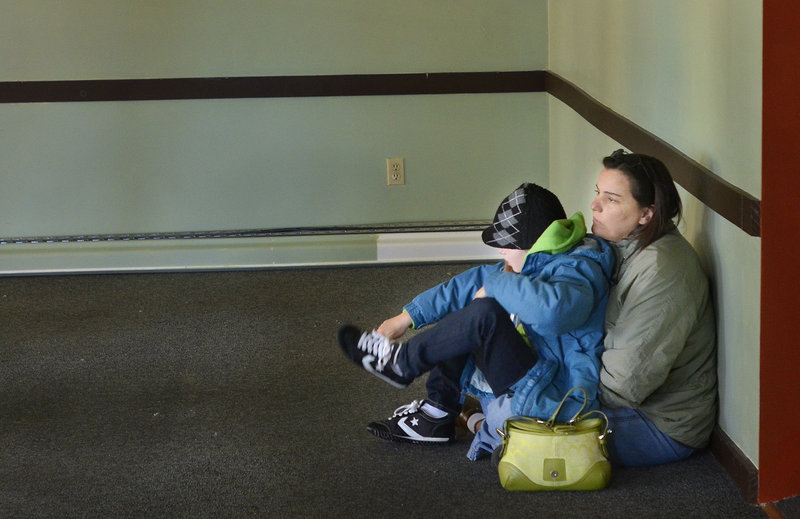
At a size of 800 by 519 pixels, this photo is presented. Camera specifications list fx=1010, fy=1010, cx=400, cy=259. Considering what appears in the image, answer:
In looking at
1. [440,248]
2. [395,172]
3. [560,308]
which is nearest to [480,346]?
[560,308]

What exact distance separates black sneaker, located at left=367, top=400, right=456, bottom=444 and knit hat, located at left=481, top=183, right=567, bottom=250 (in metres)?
0.47

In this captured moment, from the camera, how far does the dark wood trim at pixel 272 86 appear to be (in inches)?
176

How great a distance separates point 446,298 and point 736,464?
0.79 m

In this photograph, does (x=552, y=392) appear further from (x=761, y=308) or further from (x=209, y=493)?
(x=209, y=493)

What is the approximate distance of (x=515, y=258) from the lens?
2471mm

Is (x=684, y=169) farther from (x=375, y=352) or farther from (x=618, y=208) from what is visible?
(x=375, y=352)

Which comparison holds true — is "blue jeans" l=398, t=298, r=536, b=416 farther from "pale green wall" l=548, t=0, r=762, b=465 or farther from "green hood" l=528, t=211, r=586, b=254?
"pale green wall" l=548, t=0, r=762, b=465

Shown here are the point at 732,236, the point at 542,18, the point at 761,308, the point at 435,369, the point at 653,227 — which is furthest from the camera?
the point at 542,18

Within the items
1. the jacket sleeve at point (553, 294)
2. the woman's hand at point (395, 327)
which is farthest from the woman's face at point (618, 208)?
the woman's hand at point (395, 327)

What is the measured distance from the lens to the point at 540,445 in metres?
2.16

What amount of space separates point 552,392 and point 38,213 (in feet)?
10.2

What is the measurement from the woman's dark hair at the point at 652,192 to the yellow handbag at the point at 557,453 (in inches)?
15.9

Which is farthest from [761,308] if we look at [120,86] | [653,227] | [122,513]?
[120,86]

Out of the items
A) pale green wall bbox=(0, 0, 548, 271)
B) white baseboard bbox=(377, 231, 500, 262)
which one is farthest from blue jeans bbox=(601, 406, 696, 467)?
pale green wall bbox=(0, 0, 548, 271)
